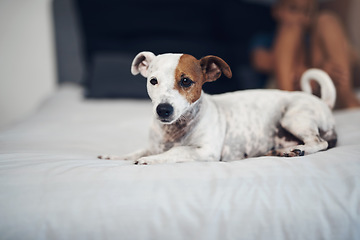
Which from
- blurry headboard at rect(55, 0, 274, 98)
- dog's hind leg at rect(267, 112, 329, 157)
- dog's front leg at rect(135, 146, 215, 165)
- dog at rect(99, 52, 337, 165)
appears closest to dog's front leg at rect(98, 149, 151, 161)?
dog at rect(99, 52, 337, 165)

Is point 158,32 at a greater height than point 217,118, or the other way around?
point 158,32

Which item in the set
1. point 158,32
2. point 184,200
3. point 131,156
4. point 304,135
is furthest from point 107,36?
point 184,200

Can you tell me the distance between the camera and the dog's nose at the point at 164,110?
0.91 metres

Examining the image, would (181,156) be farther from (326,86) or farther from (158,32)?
(158,32)

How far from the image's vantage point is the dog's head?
0.93 m

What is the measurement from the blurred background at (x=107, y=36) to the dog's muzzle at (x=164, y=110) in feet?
4.97

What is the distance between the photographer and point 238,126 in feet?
3.92

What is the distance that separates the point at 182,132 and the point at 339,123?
971 mm

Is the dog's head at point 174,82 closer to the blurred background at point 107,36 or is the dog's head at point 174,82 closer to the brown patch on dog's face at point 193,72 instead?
the brown patch on dog's face at point 193,72

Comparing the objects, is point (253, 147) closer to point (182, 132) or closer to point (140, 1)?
point (182, 132)

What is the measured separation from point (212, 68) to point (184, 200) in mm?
538

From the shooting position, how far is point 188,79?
0.98m

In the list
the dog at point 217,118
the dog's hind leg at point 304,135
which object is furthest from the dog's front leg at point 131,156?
the dog's hind leg at point 304,135

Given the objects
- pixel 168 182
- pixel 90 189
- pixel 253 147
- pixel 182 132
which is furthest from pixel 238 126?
pixel 90 189
